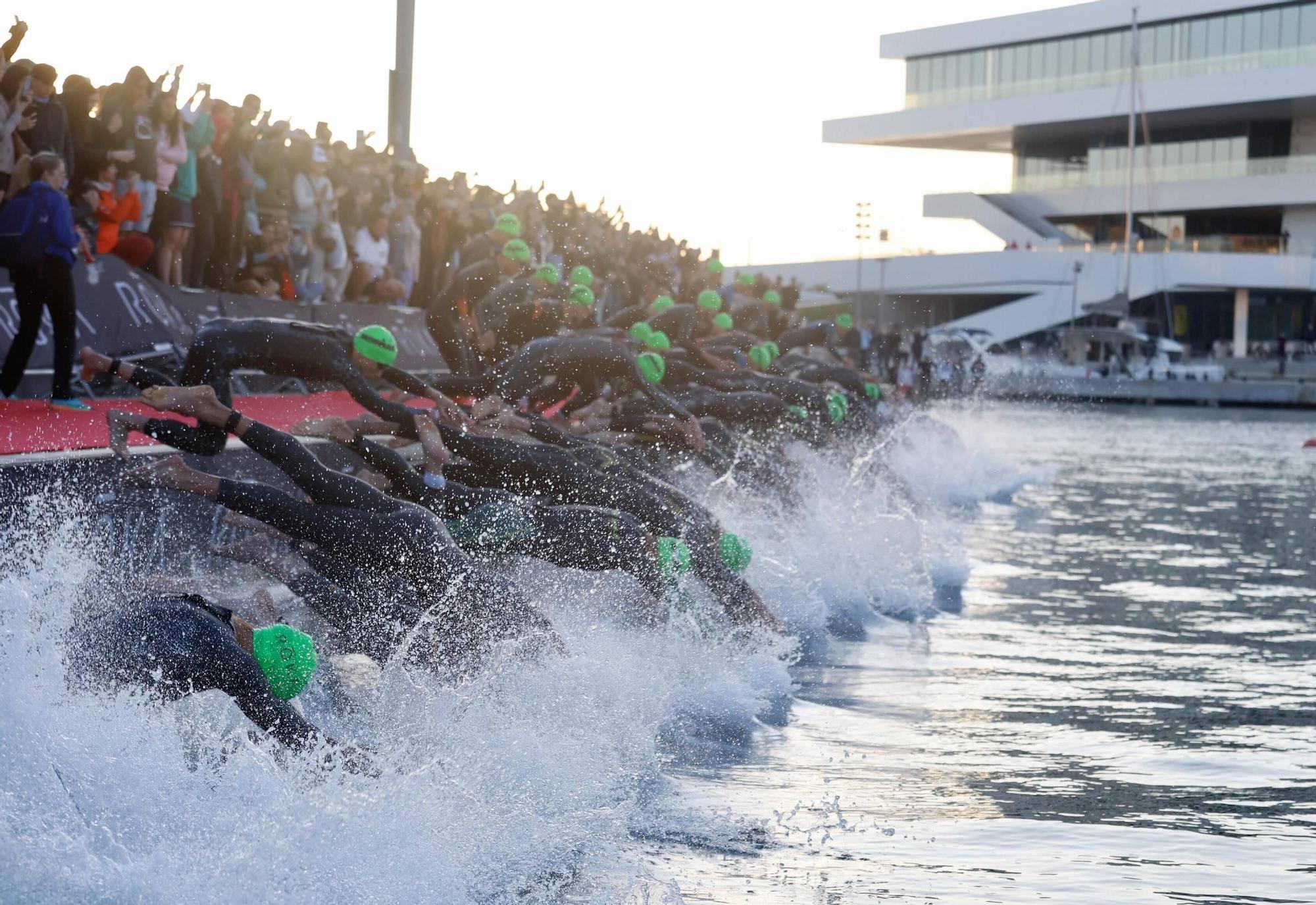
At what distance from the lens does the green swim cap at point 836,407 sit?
1664 cm

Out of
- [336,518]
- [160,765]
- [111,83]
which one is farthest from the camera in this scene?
[111,83]

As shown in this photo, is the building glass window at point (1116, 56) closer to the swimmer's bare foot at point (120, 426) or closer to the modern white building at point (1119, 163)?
the modern white building at point (1119, 163)

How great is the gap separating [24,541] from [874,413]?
1325 cm

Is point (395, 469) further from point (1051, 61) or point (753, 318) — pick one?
point (1051, 61)

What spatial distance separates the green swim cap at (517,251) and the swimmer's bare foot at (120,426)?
6933 mm

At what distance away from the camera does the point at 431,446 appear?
857 centimetres

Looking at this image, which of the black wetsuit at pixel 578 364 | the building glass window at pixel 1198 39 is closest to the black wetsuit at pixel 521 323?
the black wetsuit at pixel 578 364

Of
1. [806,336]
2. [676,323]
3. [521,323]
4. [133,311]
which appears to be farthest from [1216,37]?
[133,311]

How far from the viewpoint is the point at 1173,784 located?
7.62 metres

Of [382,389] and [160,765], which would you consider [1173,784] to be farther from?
[382,389]

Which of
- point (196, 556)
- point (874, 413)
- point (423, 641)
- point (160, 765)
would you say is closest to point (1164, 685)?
point (423, 641)

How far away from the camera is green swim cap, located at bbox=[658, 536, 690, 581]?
8.67 metres

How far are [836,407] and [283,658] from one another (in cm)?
1164

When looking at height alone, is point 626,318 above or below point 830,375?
above
